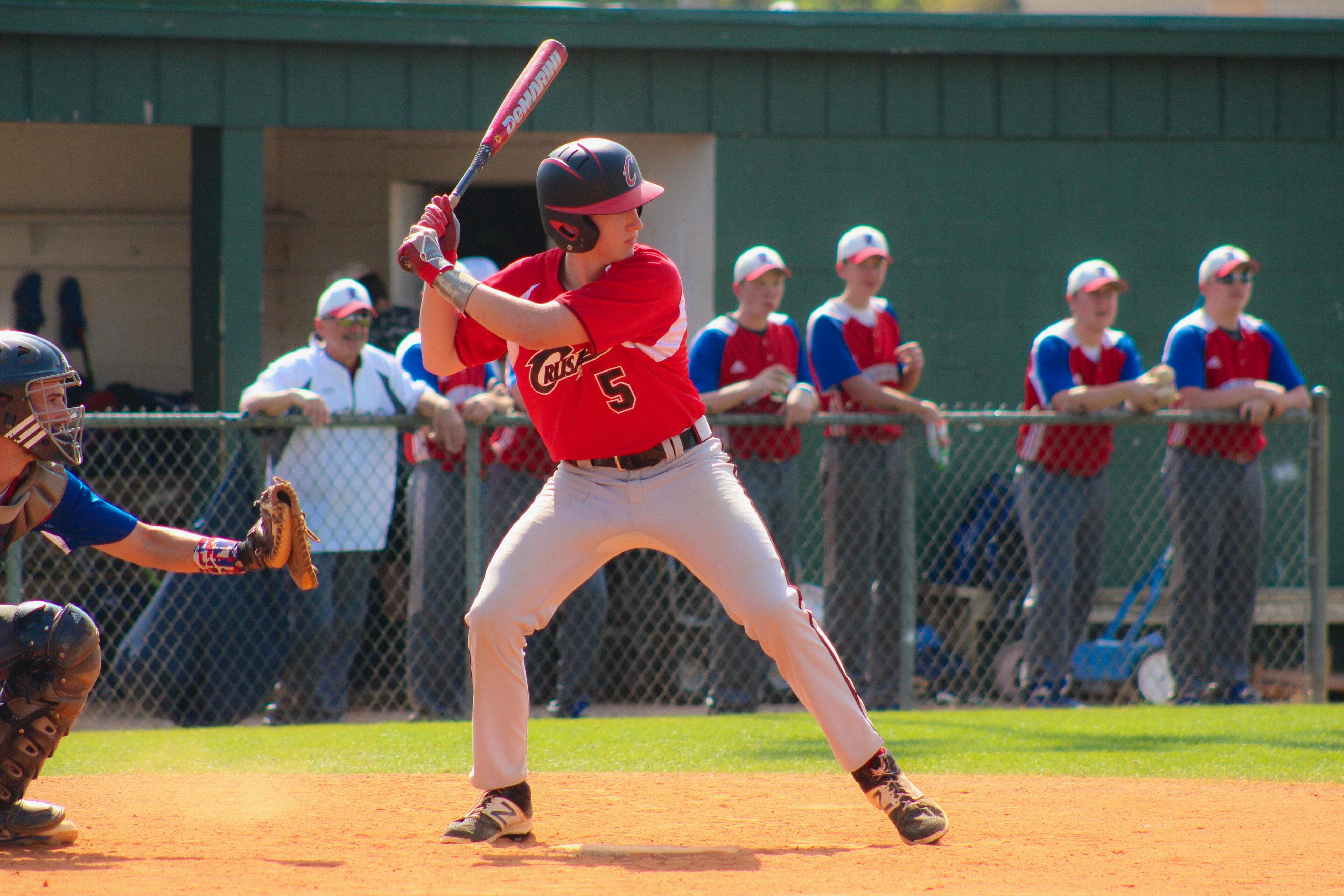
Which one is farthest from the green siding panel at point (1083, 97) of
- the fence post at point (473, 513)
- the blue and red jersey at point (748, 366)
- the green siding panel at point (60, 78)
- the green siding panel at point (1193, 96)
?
the green siding panel at point (60, 78)

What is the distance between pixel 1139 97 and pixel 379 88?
16.0 ft

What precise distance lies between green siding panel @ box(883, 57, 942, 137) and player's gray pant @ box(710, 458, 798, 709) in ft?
10.1

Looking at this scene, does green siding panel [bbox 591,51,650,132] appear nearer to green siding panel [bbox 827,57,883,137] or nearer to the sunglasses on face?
green siding panel [bbox 827,57,883,137]

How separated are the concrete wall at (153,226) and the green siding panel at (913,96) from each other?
3.45m

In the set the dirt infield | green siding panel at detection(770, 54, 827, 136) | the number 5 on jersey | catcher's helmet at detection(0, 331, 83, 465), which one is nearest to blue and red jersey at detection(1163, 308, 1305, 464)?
the dirt infield

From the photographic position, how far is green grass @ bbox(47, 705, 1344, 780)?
17.0 ft

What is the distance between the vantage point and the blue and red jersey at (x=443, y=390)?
6.91 m

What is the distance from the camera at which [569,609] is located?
681cm

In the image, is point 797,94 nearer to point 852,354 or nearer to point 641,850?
point 852,354

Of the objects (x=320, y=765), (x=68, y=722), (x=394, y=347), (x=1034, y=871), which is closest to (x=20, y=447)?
(x=68, y=722)

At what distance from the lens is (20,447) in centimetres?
375

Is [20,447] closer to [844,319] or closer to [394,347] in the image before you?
[844,319]

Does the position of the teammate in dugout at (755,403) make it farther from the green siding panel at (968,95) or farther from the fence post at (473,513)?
the green siding panel at (968,95)

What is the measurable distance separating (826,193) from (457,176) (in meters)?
2.61
